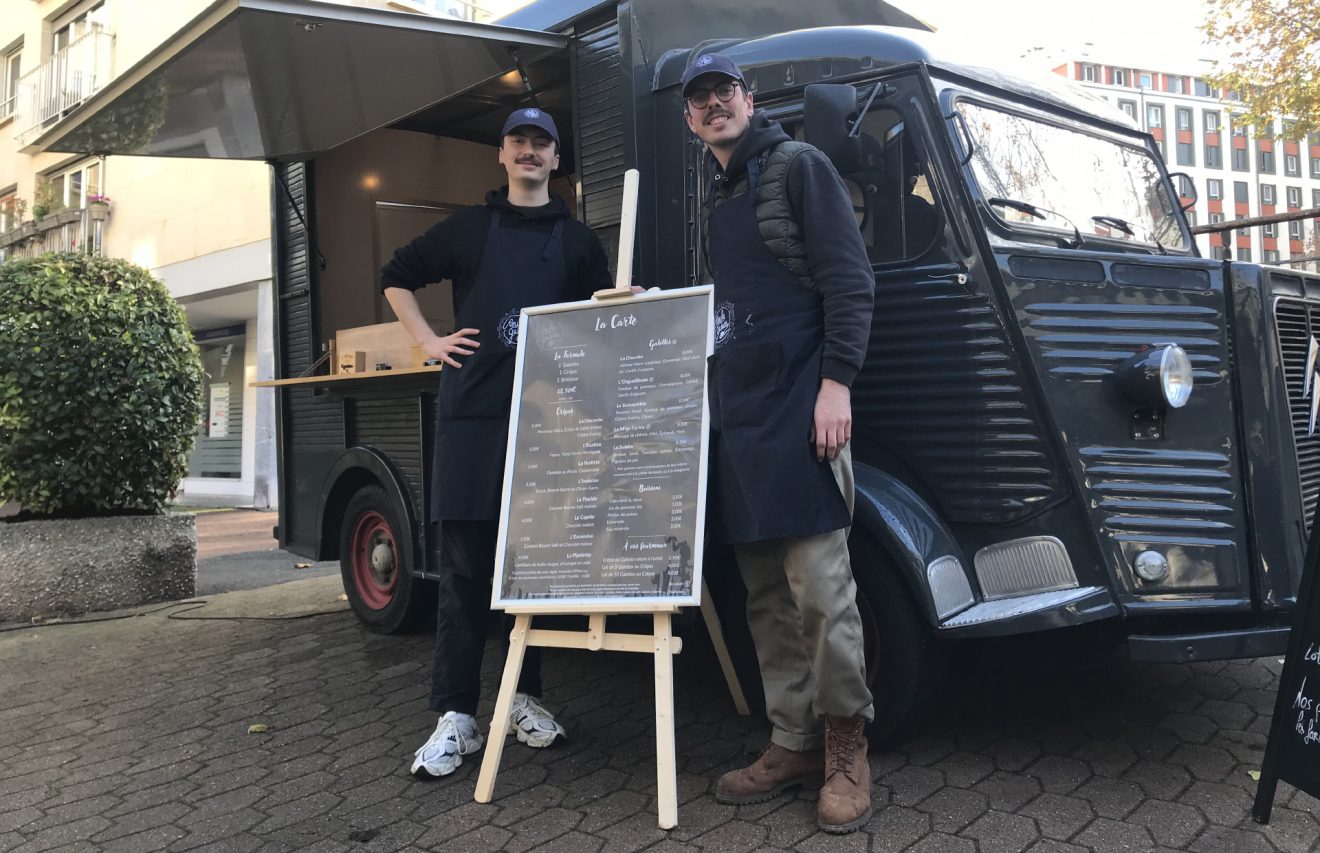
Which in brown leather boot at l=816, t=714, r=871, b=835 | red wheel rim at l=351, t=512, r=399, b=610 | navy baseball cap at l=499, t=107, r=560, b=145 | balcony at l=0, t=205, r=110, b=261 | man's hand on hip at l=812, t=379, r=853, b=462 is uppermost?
balcony at l=0, t=205, r=110, b=261

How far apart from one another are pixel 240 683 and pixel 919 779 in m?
3.18

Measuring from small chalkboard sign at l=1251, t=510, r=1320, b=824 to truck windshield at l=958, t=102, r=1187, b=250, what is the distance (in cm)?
134

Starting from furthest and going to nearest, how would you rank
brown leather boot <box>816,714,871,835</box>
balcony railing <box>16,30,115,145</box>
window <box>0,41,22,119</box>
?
window <box>0,41,22,119</box> < balcony railing <box>16,30,115,145</box> < brown leather boot <box>816,714,871,835</box>

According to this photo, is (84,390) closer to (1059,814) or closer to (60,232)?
(1059,814)

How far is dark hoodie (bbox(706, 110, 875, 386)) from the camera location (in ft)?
8.99

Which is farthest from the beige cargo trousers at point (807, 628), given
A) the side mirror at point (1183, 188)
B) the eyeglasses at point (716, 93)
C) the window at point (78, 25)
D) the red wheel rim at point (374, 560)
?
the window at point (78, 25)

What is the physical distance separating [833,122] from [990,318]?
2.58 ft

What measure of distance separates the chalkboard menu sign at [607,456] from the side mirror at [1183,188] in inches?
96.8

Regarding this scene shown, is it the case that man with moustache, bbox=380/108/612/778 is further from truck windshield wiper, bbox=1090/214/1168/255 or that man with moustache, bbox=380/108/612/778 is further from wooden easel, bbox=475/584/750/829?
truck windshield wiper, bbox=1090/214/1168/255

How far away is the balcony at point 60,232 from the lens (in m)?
17.4

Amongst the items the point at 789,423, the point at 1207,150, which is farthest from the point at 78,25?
the point at 1207,150

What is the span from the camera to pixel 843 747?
111 inches

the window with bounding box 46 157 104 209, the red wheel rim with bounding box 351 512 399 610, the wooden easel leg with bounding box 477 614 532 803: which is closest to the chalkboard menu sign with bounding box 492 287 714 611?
the wooden easel leg with bounding box 477 614 532 803

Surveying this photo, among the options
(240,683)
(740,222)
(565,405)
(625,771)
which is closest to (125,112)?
(240,683)
